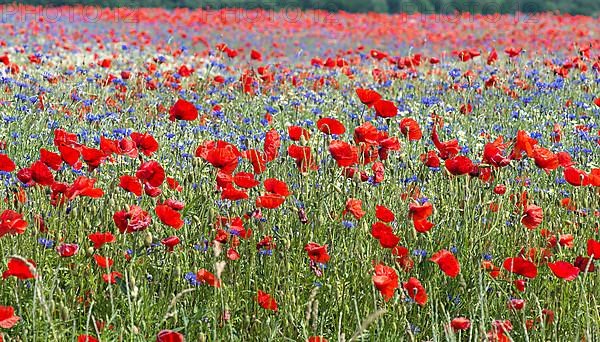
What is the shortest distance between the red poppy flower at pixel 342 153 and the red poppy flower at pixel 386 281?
49cm

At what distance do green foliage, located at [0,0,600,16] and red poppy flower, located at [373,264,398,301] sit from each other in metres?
18.7

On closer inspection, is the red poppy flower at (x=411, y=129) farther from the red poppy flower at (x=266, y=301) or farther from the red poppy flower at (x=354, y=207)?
the red poppy flower at (x=266, y=301)

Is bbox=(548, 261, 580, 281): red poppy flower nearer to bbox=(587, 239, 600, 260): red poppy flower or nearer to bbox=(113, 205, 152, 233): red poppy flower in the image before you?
bbox=(587, 239, 600, 260): red poppy flower

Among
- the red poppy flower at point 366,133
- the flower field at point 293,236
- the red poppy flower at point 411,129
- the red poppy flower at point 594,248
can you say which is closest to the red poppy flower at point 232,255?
the flower field at point 293,236

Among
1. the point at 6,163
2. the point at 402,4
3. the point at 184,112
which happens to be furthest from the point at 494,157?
the point at 402,4

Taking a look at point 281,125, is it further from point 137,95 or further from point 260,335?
point 260,335

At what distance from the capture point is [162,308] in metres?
2.61

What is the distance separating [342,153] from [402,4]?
63.8 feet

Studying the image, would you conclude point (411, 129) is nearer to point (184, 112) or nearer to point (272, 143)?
point (272, 143)

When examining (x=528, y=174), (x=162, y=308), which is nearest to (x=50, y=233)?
(x=162, y=308)

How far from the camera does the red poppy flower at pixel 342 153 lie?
8.59 feet

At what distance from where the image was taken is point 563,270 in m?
2.28

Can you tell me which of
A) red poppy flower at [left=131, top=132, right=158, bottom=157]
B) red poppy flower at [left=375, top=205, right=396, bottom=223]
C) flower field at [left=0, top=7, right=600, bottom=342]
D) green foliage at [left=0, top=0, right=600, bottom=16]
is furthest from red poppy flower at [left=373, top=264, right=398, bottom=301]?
green foliage at [left=0, top=0, right=600, bottom=16]

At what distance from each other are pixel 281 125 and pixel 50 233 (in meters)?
2.14
